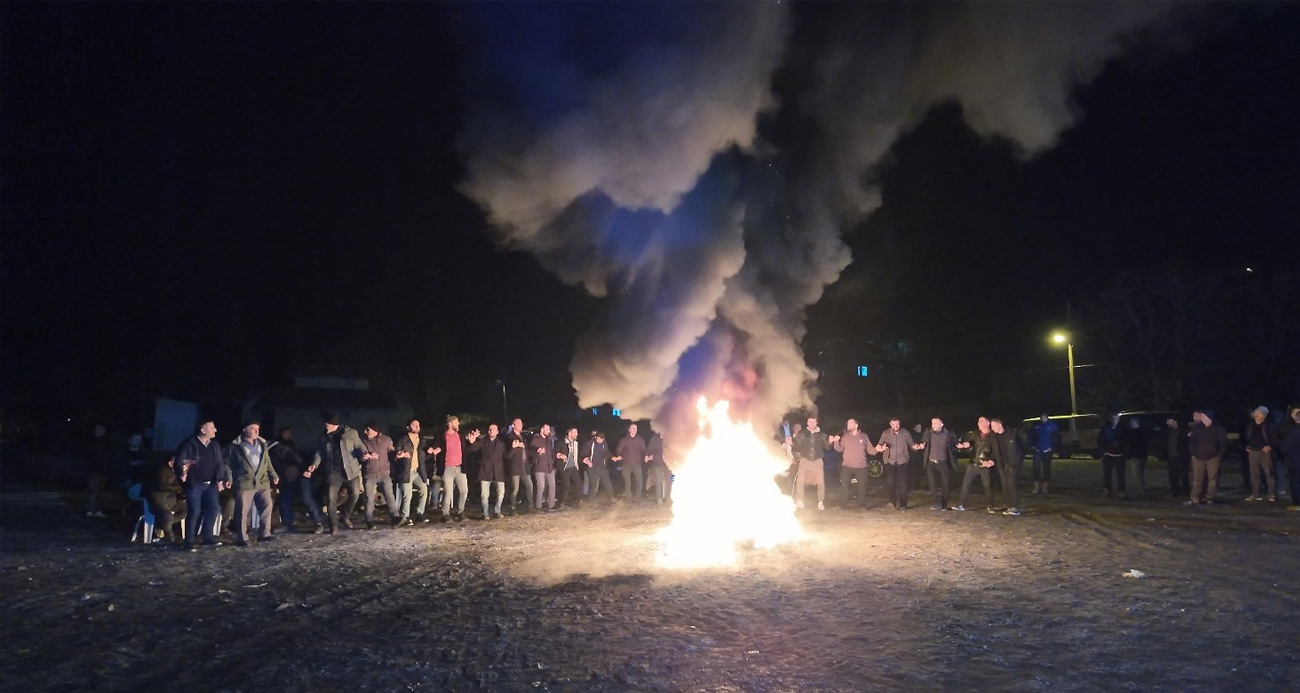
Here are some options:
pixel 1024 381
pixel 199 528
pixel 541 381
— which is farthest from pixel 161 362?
pixel 1024 381

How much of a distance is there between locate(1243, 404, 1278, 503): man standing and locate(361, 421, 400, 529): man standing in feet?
45.4

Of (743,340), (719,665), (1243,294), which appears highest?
(1243,294)

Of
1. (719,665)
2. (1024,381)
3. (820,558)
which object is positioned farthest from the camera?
(1024,381)

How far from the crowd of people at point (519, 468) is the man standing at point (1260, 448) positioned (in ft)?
0.07

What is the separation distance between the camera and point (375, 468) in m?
12.9

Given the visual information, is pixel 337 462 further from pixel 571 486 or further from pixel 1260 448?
pixel 1260 448

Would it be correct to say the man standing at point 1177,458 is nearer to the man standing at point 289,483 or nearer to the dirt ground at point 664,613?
the dirt ground at point 664,613

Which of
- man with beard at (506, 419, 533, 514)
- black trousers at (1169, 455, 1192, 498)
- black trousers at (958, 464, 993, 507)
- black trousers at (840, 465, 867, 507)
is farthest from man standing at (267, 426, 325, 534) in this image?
black trousers at (1169, 455, 1192, 498)

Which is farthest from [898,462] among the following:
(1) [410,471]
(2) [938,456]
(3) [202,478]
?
(3) [202,478]

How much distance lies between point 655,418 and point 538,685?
1036 centimetres

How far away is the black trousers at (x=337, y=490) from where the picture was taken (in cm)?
1225

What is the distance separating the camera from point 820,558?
9406 mm

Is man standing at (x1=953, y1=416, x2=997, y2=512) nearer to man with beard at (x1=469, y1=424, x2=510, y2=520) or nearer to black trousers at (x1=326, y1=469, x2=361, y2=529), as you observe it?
man with beard at (x1=469, y1=424, x2=510, y2=520)

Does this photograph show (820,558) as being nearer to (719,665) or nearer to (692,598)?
(692,598)
